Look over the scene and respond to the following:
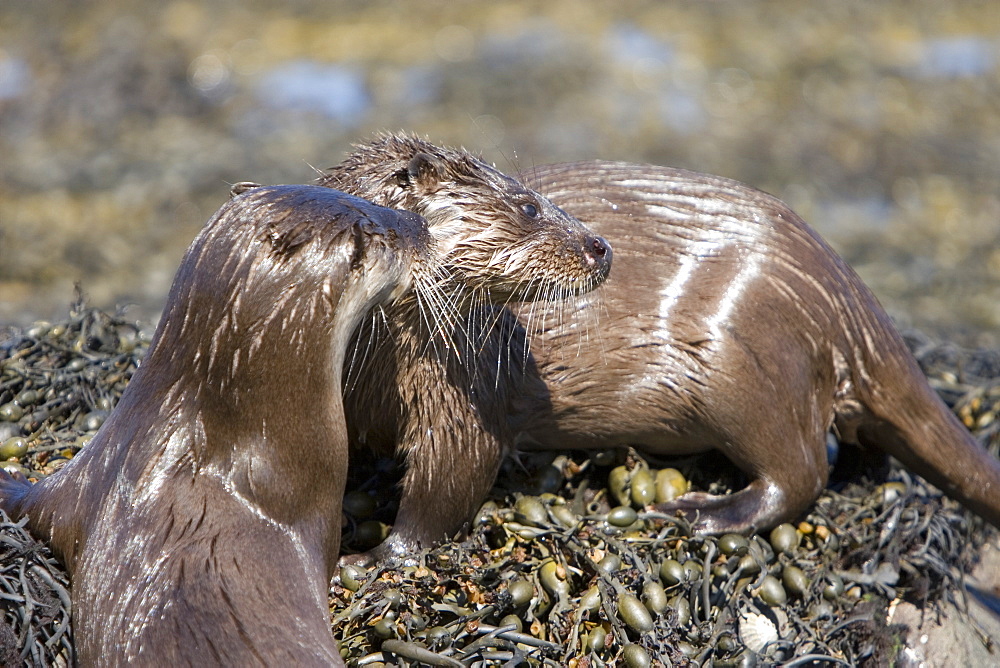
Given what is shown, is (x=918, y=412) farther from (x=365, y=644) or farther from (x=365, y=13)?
(x=365, y=13)

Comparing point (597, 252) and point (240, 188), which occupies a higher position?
point (240, 188)

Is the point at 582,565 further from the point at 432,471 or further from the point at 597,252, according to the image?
the point at 597,252

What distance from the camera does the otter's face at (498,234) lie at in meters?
2.38

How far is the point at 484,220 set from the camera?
7.94ft

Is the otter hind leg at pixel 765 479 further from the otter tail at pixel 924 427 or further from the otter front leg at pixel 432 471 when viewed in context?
the otter front leg at pixel 432 471

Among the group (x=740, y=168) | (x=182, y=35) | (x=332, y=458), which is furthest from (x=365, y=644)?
(x=182, y=35)

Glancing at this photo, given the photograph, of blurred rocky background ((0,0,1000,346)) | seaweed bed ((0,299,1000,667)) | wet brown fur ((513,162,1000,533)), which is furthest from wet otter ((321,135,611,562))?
blurred rocky background ((0,0,1000,346))

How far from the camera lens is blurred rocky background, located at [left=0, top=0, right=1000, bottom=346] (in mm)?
6207

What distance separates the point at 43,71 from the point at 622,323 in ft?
20.7

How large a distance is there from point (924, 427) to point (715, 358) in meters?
0.73

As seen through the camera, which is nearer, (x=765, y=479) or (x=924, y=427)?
(x=765, y=479)

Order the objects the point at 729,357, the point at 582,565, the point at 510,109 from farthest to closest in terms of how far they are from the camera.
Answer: the point at 510,109 < the point at 729,357 < the point at 582,565

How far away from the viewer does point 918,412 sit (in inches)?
118

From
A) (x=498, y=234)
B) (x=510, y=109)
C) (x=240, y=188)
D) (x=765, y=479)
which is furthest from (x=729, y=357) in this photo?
(x=510, y=109)
